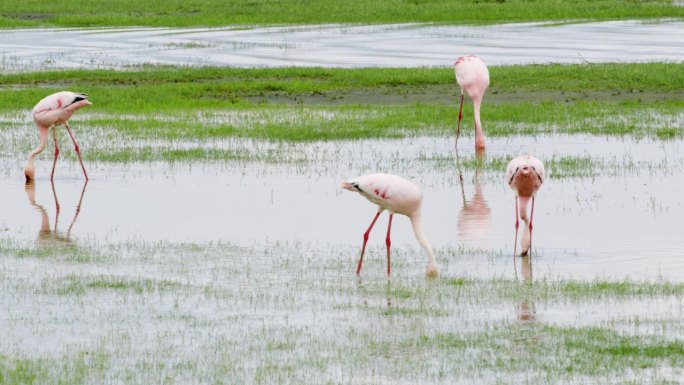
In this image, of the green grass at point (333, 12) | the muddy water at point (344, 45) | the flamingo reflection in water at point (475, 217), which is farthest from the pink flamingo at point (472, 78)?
the green grass at point (333, 12)

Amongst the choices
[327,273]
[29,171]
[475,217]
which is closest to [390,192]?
[327,273]

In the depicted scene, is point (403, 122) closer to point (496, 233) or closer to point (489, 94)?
point (489, 94)

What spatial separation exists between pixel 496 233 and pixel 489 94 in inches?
484

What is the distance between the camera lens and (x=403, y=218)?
1476cm

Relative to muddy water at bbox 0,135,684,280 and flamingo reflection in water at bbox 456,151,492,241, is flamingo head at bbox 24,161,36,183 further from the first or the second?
flamingo reflection in water at bbox 456,151,492,241

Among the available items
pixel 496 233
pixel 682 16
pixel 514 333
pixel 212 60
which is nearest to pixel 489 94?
pixel 212 60

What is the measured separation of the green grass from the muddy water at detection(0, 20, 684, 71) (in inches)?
95.9

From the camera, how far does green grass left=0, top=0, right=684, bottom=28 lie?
1877 inches

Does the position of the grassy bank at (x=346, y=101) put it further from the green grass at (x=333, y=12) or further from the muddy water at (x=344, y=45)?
the green grass at (x=333, y=12)

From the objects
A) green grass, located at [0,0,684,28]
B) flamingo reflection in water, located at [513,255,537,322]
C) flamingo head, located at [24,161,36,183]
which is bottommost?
flamingo reflection in water, located at [513,255,537,322]

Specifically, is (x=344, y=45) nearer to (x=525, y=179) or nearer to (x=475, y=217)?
(x=475, y=217)

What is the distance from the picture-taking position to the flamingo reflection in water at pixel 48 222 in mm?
13562

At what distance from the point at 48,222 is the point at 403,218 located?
381 centimetres

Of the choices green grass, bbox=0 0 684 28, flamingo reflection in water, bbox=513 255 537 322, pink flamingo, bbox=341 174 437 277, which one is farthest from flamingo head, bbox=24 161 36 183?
green grass, bbox=0 0 684 28
